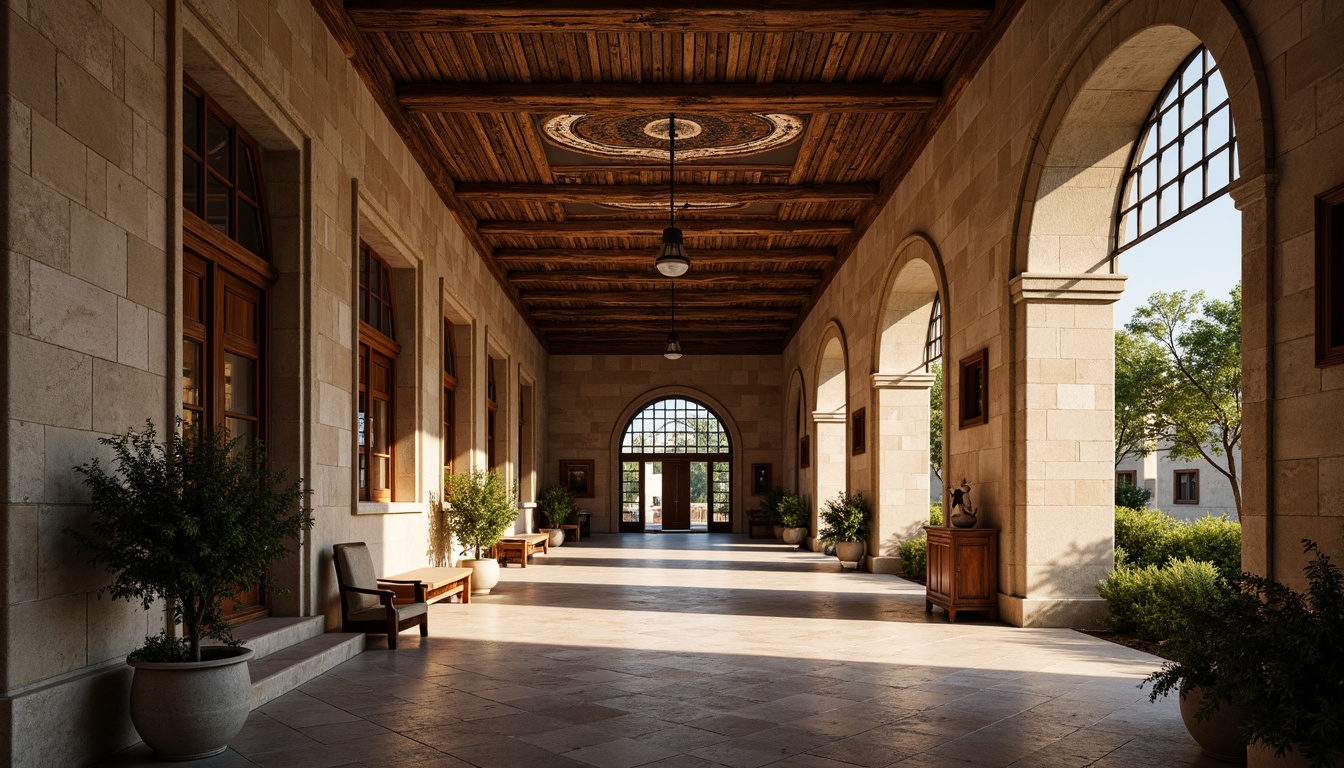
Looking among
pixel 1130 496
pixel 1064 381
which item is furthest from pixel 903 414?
pixel 1130 496

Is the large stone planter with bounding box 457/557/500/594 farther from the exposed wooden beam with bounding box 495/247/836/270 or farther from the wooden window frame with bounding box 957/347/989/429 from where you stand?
the exposed wooden beam with bounding box 495/247/836/270

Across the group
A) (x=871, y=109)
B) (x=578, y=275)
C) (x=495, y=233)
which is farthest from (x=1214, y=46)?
(x=578, y=275)

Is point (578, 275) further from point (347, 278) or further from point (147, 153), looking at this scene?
point (147, 153)

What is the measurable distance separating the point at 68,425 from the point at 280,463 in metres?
2.80

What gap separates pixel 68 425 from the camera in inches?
166

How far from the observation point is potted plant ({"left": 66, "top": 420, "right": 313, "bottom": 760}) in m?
4.22

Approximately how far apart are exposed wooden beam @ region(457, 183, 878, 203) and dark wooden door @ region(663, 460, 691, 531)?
47.0 feet

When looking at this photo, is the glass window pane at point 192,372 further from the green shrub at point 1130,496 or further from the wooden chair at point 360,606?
the green shrub at point 1130,496

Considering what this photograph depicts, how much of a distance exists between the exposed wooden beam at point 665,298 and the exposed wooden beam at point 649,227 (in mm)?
4751

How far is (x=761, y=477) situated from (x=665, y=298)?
287 inches

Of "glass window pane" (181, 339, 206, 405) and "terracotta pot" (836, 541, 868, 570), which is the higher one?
"glass window pane" (181, 339, 206, 405)

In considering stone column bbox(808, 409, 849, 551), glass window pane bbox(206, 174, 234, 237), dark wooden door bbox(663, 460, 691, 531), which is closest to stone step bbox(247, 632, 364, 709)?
glass window pane bbox(206, 174, 234, 237)

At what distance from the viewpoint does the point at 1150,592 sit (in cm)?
721

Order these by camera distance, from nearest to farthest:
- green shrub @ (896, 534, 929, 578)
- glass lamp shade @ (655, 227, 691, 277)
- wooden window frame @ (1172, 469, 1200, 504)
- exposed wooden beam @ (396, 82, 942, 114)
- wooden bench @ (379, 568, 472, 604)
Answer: wooden bench @ (379, 568, 472, 604) → exposed wooden beam @ (396, 82, 942, 114) → glass lamp shade @ (655, 227, 691, 277) → green shrub @ (896, 534, 929, 578) → wooden window frame @ (1172, 469, 1200, 504)
